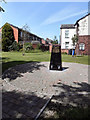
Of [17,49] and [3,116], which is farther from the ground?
[17,49]

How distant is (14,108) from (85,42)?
23.8m

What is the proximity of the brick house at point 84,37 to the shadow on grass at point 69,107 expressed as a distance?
21791 millimetres

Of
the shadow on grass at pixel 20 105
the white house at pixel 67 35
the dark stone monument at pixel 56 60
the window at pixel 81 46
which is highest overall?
the white house at pixel 67 35

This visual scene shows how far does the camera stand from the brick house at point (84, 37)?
22.8 m

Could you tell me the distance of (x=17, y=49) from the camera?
3528cm

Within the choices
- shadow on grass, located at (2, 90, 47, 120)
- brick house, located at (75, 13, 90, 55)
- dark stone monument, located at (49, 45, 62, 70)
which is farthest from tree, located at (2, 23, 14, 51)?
shadow on grass, located at (2, 90, 47, 120)

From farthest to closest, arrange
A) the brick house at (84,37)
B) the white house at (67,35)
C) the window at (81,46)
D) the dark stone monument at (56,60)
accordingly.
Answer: the white house at (67,35) → the window at (81,46) → the brick house at (84,37) → the dark stone monument at (56,60)

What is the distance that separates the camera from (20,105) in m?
2.71

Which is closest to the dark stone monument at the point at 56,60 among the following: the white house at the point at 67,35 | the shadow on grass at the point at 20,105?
the shadow on grass at the point at 20,105

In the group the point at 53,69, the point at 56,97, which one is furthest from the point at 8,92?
the point at 53,69

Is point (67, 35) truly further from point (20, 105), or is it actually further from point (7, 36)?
point (20, 105)

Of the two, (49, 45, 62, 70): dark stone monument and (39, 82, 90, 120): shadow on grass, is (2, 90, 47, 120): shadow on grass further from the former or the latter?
(49, 45, 62, 70): dark stone monument

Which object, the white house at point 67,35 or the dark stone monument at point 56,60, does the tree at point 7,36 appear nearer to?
the white house at point 67,35

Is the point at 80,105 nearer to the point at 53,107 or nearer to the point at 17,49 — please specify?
the point at 53,107
